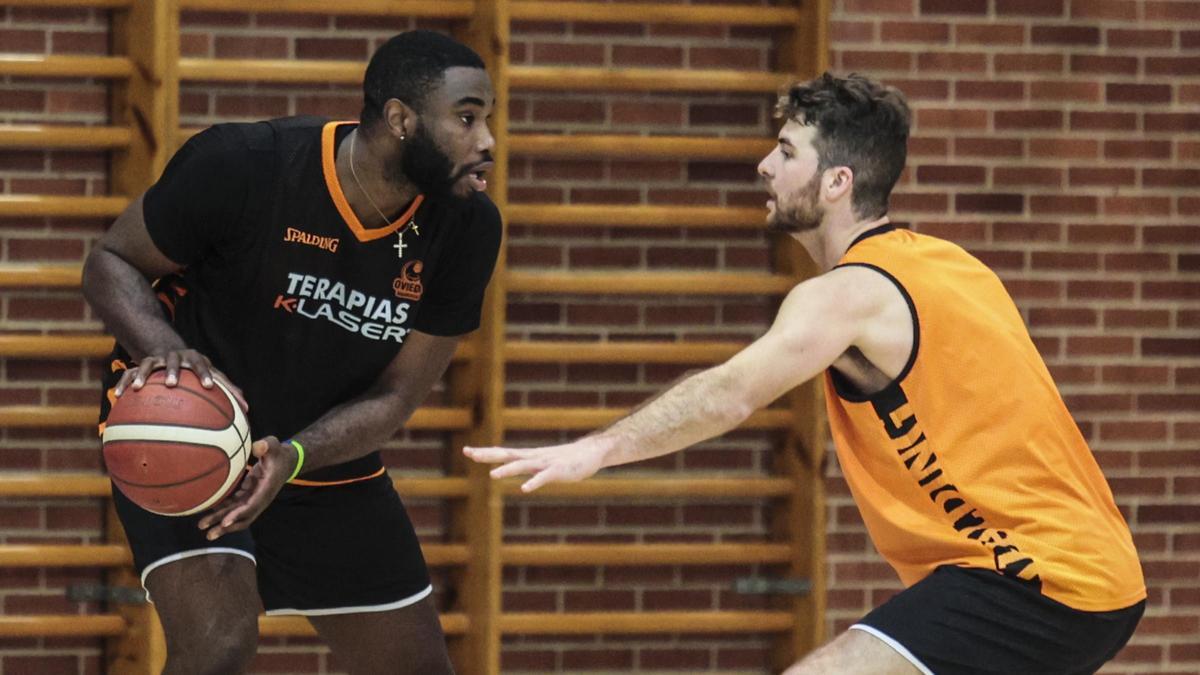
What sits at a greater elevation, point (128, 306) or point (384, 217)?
point (384, 217)

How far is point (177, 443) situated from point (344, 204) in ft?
2.20

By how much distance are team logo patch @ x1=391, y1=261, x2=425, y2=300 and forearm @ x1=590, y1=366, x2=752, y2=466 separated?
3.21ft

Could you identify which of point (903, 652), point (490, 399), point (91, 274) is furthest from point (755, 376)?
point (490, 399)

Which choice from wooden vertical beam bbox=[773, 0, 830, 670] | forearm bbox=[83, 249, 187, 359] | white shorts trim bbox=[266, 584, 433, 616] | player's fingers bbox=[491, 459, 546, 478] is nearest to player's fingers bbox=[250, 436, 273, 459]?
forearm bbox=[83, 249, 187, 359]

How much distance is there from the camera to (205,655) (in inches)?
147

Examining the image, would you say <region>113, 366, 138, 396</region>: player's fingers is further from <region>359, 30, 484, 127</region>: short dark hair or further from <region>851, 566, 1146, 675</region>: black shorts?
<region>851, 566, 1146, 675</region>: black shorts

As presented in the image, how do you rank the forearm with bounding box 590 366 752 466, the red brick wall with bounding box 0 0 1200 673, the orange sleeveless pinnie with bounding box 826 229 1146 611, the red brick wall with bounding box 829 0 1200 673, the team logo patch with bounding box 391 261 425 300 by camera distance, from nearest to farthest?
the forearm with bounding box 590 366 752 466 < the orange sleeveless pinnie with bounding box 826 229 1146 611 < the team logo patch with bounding box 391 261 425 300 < the red brick wall with bounding box 0 0 1200 673 < the red brick wall with bounding box 829 0 1200 673

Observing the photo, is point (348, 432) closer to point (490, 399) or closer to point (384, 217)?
point (384, 217)

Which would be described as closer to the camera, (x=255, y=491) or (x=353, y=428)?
(x=255, y=491)

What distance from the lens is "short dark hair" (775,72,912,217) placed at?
3523mm

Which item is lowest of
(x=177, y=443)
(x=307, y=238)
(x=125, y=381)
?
(x=177, y=443)

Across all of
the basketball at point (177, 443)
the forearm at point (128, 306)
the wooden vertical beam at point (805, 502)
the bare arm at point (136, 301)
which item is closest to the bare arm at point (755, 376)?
the basketball at point (177, 443)

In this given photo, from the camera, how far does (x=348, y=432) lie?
394 cm

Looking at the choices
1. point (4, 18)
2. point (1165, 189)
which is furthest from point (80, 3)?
point (1165, 189)
